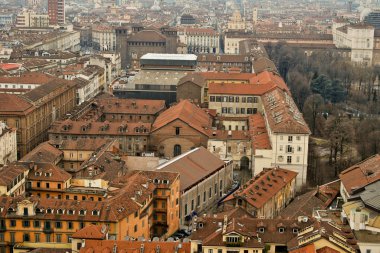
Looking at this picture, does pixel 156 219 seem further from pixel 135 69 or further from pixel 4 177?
pixel 135 69

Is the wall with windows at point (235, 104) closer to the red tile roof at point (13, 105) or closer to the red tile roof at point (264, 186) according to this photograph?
the red tile roof at point (13, 105)

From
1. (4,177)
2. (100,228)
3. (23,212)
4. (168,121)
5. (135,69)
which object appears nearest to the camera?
(100,228)

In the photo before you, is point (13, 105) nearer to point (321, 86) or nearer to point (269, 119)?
point (269, 119)

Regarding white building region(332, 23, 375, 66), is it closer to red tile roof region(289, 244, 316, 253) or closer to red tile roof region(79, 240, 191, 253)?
red tile roof region(289, 244, 316, 253)

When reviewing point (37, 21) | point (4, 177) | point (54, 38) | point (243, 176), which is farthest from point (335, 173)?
point (37, 21)

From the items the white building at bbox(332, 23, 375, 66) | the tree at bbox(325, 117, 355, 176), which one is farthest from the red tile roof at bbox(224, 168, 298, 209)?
the white building at bbox(332, 23, 375, 66)

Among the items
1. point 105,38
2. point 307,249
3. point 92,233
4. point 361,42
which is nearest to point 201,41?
point 105,38

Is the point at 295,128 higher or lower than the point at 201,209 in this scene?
higher
